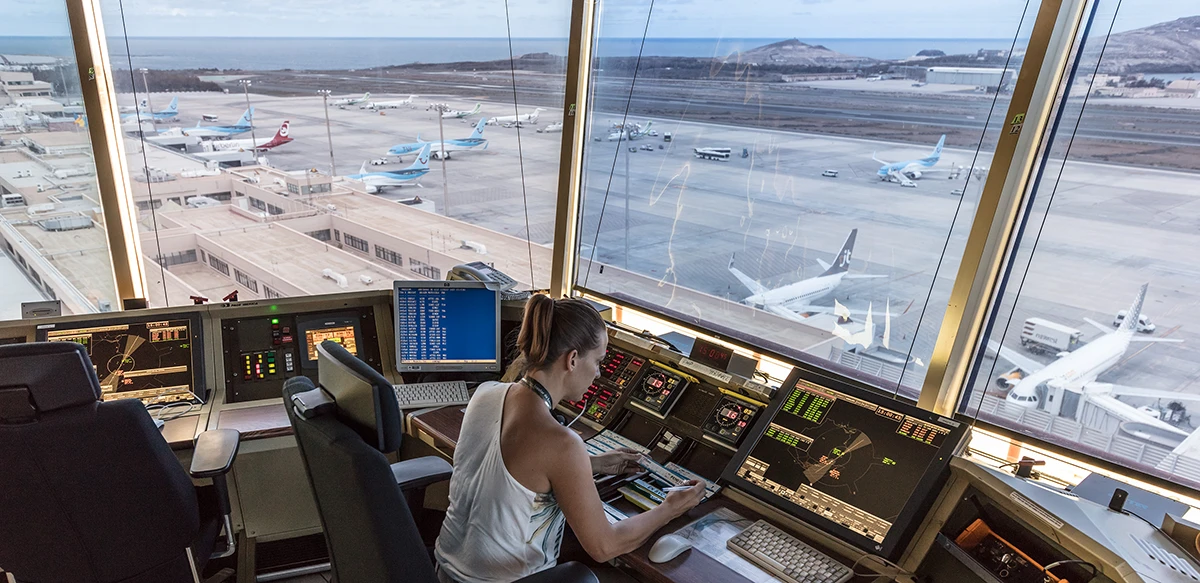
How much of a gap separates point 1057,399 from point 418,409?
2.28 m

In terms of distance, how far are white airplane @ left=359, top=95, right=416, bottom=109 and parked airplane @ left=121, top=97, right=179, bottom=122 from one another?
2.79ft

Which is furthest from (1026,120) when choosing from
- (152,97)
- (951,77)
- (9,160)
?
(9,160)

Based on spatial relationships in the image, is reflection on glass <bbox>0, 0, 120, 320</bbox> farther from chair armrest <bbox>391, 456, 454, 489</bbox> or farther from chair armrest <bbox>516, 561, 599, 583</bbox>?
chair armrest <bbox>516, 561, 599, 583</bbox>

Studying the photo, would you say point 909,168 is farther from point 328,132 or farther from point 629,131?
point 328,132

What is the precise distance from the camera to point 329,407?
59.6 inches

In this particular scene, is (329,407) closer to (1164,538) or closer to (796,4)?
(1164,538)

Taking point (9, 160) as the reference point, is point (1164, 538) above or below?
below

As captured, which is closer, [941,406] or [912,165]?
[941,406]

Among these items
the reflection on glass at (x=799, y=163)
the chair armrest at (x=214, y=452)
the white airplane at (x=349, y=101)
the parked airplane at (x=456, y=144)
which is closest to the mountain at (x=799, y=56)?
the reflection on glass at (x=799, y=163)

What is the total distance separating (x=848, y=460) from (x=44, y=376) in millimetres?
2156

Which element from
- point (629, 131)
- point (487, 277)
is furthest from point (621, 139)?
point (487, 277)

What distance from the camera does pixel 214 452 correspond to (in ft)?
7.63

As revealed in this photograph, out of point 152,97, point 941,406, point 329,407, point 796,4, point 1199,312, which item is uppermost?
point 796,4

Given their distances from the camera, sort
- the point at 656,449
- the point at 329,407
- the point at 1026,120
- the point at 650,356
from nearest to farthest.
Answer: the point at 329,407, the point at 1026,120, the point at 656,449, the point at 650,356
